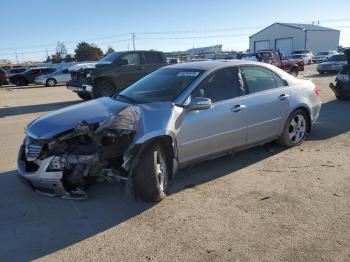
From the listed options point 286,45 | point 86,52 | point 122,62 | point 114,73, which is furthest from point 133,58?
point 86,52

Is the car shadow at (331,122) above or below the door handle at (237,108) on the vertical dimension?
below

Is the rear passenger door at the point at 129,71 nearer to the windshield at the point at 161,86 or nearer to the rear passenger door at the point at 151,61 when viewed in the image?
the rear passenger door at the point at 151,61

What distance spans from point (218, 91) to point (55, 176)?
2.50 meters

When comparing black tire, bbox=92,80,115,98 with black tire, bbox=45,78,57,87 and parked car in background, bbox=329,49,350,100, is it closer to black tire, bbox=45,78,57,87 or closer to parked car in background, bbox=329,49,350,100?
parked car in background, bbox=329,49,350,100

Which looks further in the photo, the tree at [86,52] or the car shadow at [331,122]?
the tree at [86,52]

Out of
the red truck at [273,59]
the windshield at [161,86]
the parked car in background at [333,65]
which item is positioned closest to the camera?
the windshield at [161,86]

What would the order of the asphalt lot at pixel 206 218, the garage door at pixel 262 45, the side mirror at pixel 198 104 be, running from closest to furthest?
the asphalt lot at pixel 206 218 < the side mirror at pixel 198 104 < the garage door at pixel 262 45

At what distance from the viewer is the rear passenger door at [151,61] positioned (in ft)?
47.2

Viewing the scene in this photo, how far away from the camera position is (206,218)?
A: 412 cm

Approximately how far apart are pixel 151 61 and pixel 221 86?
31.5ft

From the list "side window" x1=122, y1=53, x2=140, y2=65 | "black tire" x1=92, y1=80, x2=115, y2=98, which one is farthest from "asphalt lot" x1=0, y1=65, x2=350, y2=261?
"side window" x1=122, y1=53, x2=140, y2=65

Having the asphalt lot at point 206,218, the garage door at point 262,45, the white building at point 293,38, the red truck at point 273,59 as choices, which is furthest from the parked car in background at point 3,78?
the garage door at point 262,45

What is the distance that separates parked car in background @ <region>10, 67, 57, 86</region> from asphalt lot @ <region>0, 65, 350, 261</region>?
26896mm

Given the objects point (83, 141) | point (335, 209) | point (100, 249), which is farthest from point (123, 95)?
point (335, 209)
